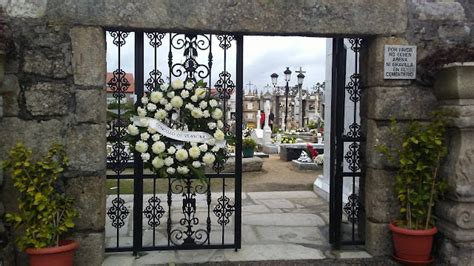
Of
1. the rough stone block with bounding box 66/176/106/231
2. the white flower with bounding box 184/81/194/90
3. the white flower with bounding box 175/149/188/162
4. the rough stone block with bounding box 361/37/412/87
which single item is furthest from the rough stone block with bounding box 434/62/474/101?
the rough stone block with bounding box 66/176/106/231

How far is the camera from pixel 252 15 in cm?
343

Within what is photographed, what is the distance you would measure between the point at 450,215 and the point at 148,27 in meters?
2.94

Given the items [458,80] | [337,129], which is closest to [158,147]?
[337,129]

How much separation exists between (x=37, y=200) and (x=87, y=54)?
1199 millimetres

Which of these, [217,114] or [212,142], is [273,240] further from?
[217,114]

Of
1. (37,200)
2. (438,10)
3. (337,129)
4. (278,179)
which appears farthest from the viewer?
(278,179)

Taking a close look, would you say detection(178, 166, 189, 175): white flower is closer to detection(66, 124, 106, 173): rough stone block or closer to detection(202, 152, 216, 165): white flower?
detection(202, 152, 216, 165): white flower

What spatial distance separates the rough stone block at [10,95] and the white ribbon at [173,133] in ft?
3.04

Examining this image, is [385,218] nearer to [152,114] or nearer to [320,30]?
[320,30]

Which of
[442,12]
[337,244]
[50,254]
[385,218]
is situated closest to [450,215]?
[385,218]

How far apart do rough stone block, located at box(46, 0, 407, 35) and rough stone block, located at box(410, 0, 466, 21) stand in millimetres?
145

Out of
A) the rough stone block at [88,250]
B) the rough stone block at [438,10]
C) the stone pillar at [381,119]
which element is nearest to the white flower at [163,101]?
the rough stone block at [88,250]

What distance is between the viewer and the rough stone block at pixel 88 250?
11.1 ft

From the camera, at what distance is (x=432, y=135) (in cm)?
336
